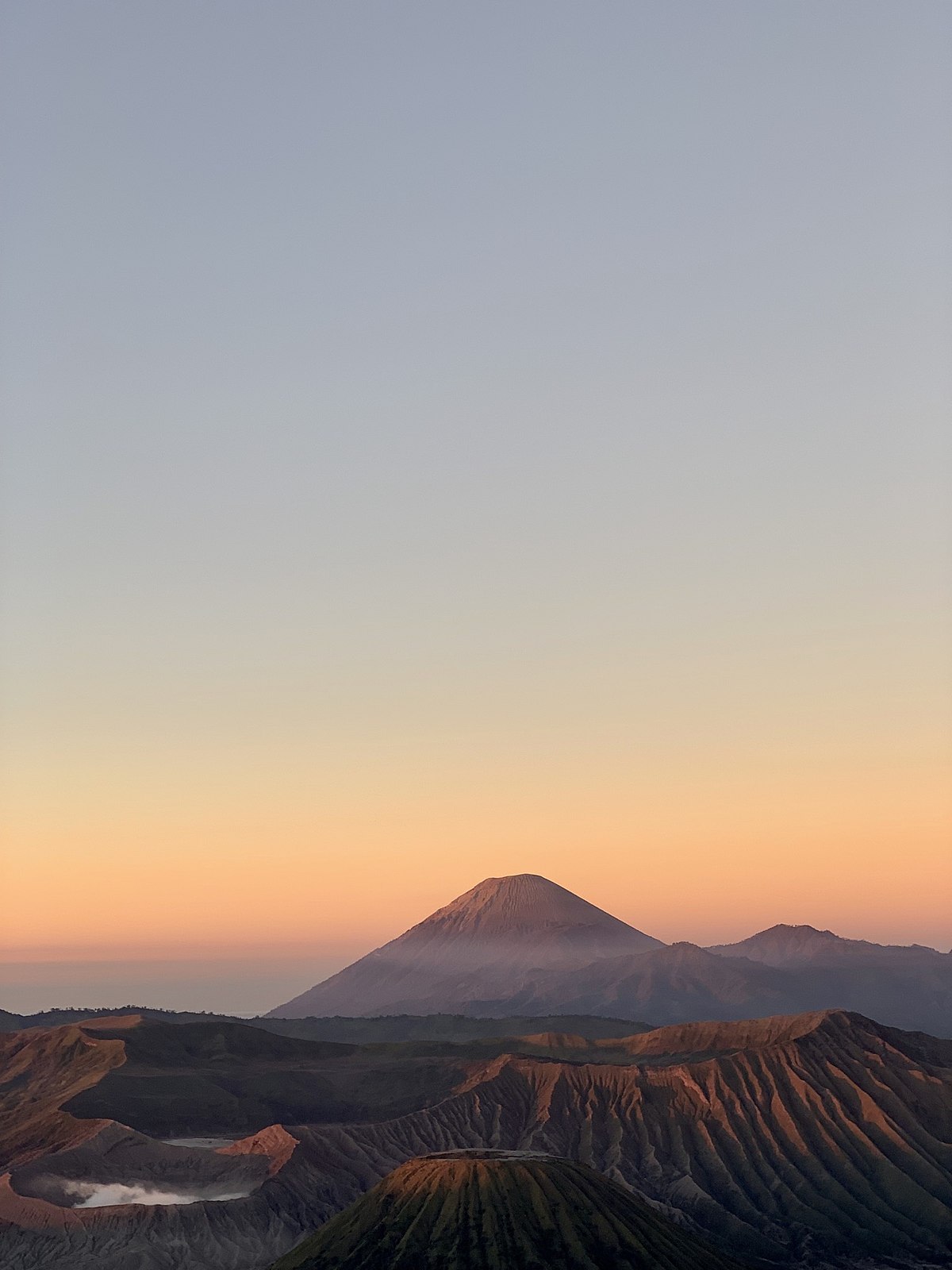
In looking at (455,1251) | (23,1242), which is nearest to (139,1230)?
(23,1242)

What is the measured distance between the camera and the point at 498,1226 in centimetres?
15550

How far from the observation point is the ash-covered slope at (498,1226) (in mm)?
152500

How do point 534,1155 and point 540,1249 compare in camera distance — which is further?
point 534,1155

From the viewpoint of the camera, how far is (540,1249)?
15300 centimetres

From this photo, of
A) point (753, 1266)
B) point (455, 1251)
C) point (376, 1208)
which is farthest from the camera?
point (753, 1266)

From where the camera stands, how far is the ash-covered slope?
15250 centimetres

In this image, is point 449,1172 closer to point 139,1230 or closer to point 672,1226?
point 672,1226

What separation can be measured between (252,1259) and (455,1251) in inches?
2065

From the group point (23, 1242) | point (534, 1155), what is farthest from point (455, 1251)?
point (23, 1242)

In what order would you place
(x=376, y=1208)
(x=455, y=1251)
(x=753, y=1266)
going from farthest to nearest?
(x=753, y=1266) → (x=376, y=1208) → (x=455, y=1251)

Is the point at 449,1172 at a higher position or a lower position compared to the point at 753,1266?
higher

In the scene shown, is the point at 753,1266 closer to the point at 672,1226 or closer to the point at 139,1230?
the point at 672,1226

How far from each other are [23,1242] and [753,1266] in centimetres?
8303

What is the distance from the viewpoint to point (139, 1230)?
198 m
